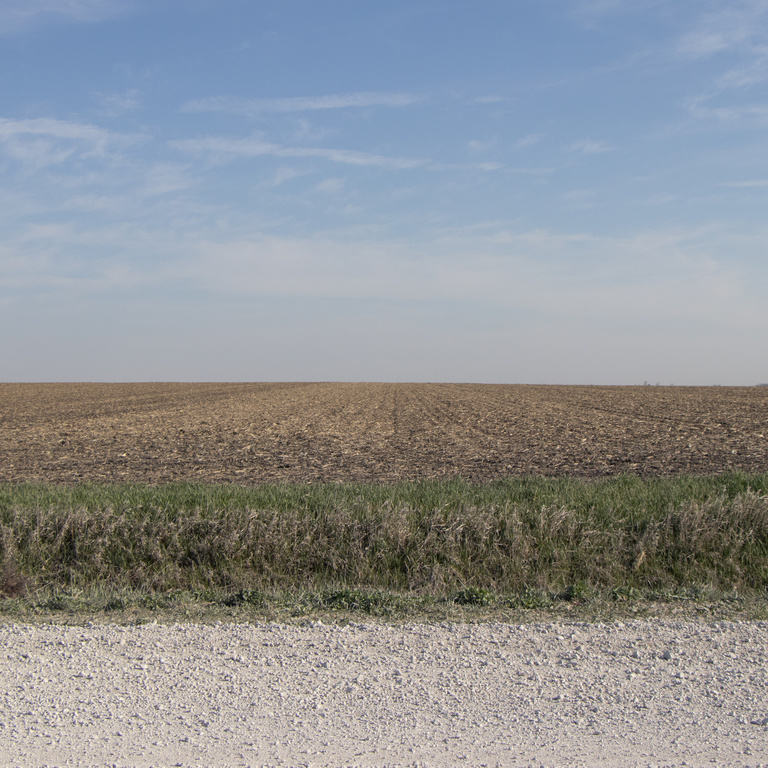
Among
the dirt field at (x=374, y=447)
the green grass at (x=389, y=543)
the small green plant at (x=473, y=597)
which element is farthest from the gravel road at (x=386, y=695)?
the dirt field at (x=374, y=447)

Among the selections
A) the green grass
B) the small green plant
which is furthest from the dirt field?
the small green plant

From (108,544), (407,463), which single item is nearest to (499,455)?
(407,463)

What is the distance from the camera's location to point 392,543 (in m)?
9.34

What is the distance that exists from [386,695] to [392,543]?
177 inches

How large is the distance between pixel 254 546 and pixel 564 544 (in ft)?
13.6

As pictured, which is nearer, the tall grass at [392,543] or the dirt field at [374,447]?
the tall grass at [392,543]

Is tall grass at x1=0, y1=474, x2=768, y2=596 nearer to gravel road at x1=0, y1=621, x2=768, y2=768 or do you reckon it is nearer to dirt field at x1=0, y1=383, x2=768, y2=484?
gravel road at x1=0, y1=621, x2=768, y2=768

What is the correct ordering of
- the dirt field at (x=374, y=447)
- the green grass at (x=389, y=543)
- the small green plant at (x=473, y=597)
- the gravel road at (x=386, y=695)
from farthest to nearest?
the dirt field at (x=374, y=447) < the green grass at (x=389, y=543) < the small green plant at (x=473, y=597) < the gravel road at (x=386, y=695)

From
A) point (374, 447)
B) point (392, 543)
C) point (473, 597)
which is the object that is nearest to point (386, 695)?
point (473, 597)

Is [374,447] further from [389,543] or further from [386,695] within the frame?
[386,695]

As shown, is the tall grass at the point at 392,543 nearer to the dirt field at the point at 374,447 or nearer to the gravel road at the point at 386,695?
the gravel road at the point at 386,695

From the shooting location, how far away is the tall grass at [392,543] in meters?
9.05

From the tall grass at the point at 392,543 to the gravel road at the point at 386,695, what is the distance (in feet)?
8.86

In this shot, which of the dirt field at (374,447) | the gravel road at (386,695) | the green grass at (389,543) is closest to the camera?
the gravel road at (386,695)
